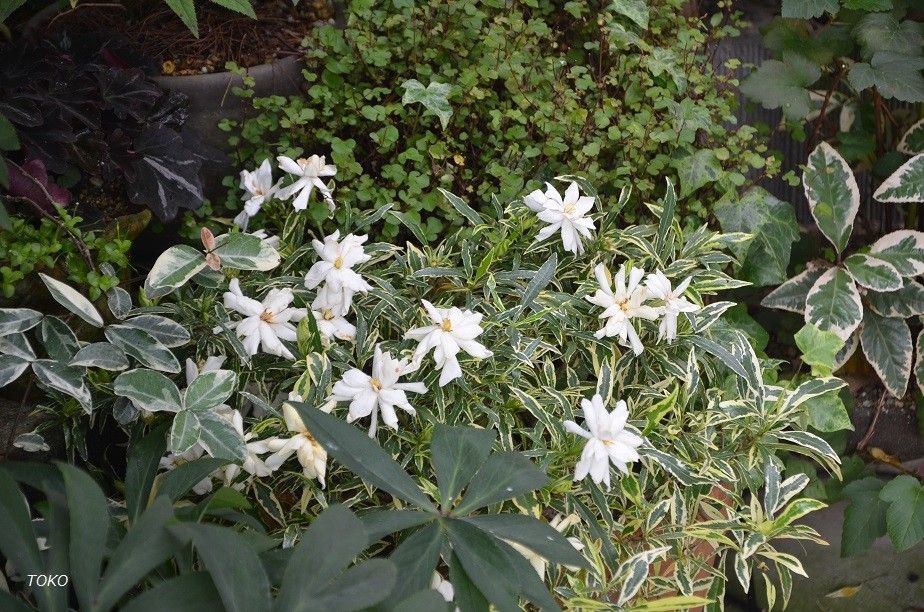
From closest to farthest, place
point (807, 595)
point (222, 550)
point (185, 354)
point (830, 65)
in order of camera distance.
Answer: point (222, 550)
point (185, 354)
point (830, 65)
point (807, 595)

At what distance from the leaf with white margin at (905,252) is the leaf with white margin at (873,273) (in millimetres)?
18

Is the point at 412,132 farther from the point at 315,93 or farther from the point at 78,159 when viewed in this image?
the point at 78,159

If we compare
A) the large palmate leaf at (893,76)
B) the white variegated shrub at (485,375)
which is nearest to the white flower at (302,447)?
the white variegated shrub at (485,375)

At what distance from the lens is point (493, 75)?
1.61 m

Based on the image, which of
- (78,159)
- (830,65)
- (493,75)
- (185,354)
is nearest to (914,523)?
(830,65)

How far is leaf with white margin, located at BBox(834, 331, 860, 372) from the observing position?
186 cm

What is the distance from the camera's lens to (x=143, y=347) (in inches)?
47.6

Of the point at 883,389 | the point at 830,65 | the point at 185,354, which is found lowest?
the point at 883,389

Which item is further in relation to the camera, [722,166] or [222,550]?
[722,166]

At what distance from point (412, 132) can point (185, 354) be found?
62 centimetres

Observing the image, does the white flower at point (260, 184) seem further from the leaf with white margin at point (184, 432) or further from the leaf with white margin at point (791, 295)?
the leaf with white margin at point (791, 295)

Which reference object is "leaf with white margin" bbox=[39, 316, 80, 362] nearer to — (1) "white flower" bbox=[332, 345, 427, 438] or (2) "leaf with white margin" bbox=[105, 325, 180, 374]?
(2) "leaf with white margin" bbox=[105, 325, 180, 374]

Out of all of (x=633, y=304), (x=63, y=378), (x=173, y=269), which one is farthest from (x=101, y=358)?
(x=633, y=304)

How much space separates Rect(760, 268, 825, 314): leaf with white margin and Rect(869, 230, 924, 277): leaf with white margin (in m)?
0.15
